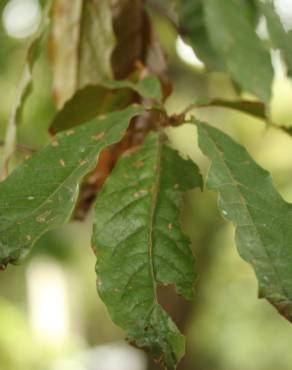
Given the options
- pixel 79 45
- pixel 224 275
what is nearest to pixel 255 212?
pixel 79 45

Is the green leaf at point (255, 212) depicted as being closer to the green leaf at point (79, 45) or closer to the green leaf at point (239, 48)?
the green leaf at point (239, 48)

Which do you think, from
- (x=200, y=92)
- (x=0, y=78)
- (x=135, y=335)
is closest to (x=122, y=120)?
(x=135, y=335)

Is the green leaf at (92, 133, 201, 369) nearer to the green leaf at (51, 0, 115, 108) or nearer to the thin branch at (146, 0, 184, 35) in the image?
the green leaf at (51, 0, 115, 108)

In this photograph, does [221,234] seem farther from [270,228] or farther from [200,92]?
[270,228]

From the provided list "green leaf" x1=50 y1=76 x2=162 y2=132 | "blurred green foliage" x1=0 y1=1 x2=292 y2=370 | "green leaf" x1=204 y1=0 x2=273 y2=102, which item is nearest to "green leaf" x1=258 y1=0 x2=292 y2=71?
"green leaf" x1=204 y1=0 x2=273 y2=102

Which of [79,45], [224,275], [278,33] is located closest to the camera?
[278,33]

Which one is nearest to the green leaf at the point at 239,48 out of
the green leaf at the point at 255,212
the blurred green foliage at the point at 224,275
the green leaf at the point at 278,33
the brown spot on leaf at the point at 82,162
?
the green leaf at the point at 278,33

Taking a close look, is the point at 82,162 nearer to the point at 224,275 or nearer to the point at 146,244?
the point at 146,244
